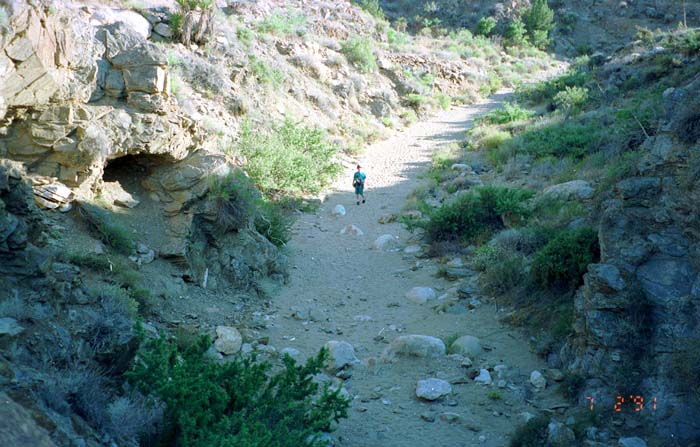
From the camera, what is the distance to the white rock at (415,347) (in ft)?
25.8

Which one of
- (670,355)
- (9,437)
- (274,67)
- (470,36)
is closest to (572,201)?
(670,355)

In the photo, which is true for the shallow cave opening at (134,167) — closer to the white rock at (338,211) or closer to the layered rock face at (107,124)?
the layered rock face at (107,124)

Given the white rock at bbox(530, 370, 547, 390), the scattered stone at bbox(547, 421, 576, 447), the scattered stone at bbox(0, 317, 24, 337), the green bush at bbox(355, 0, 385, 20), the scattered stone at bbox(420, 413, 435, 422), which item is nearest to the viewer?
the scattered stone at bbox(0, 317, 24, 337)

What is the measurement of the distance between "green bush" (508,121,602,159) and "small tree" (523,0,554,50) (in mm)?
21477

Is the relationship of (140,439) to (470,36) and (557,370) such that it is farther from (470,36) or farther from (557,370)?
(470,36)

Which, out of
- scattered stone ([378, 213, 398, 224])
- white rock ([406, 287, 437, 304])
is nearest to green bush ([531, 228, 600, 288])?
white rock ([406, 287, 437, 304])

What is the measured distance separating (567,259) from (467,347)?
209cm

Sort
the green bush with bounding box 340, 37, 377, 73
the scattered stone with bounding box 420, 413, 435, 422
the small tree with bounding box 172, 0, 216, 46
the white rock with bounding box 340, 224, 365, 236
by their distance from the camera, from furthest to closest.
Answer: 1. the green bush with bounding box 340, 37, 377, 73
2. the small tree with bounding box 172, 0, 216, 46
3. the white rock with bounding box 340, 224, 365, 236
4. the scattered stone with bounding box 420, 413, 435, 422

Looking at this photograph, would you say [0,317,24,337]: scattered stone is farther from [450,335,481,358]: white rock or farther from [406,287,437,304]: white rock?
[406,287,437,304]: white rock

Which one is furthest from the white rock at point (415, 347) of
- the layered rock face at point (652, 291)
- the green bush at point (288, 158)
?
the green bush at point (288, 158)

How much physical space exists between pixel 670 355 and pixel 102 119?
821 cm

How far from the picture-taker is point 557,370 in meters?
7.22

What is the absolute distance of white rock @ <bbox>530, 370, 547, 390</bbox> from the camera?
7.03m

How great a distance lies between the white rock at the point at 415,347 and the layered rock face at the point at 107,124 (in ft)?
10.3
